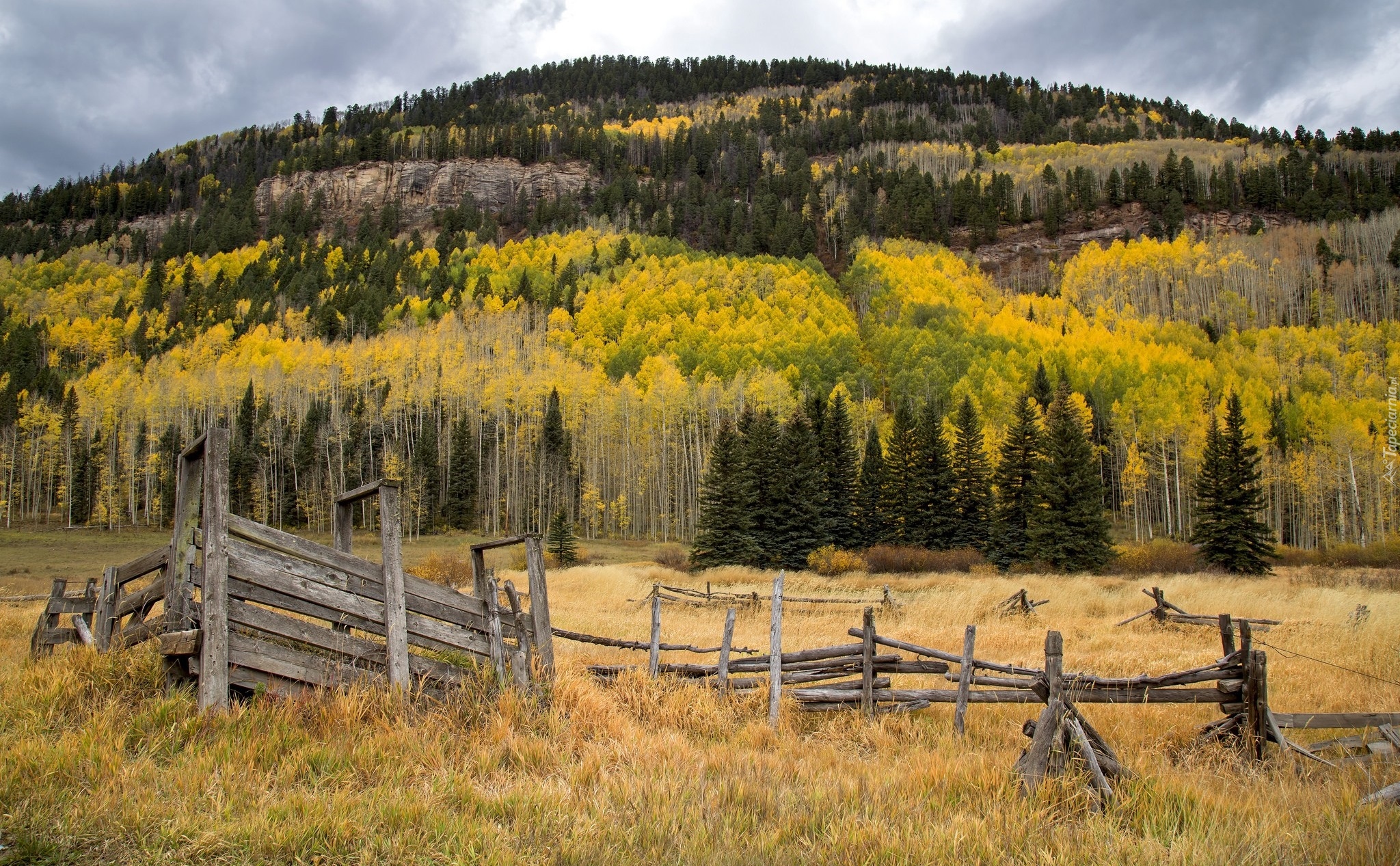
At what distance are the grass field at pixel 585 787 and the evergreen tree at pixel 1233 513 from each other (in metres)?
35.4

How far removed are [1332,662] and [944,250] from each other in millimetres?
127450

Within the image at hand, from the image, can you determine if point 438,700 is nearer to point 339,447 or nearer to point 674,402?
point 674,402

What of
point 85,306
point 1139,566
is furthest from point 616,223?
point 1139,566

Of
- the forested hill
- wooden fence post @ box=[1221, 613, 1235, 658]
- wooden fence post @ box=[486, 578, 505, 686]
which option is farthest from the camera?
the forested hill

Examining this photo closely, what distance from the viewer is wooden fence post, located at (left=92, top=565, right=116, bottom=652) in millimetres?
8867

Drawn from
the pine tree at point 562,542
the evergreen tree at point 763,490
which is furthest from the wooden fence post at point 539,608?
the pine tree at point 562,542

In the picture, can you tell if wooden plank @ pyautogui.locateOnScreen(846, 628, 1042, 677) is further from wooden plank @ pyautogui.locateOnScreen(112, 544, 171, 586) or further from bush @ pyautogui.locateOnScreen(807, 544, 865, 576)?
bush @ pyautogui.locateOnScreen(807, 544, 865, 576)

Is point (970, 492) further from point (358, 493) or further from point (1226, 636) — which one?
point (358, 493)

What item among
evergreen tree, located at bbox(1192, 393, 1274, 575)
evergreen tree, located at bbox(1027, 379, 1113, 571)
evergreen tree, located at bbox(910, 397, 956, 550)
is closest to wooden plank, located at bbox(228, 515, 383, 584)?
evergreen tree, located at bbox(1027, 379, 1113, 571)

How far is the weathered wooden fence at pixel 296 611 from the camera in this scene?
20.8 ft

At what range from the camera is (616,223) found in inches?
5758

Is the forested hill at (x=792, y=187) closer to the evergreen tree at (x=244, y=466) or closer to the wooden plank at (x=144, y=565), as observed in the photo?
the evergreen tree at (x=244, y=466)

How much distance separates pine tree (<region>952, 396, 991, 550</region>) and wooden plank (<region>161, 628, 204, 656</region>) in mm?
48468

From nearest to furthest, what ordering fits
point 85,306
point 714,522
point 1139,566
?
point 1139,566, point 714,522, point 85,306
